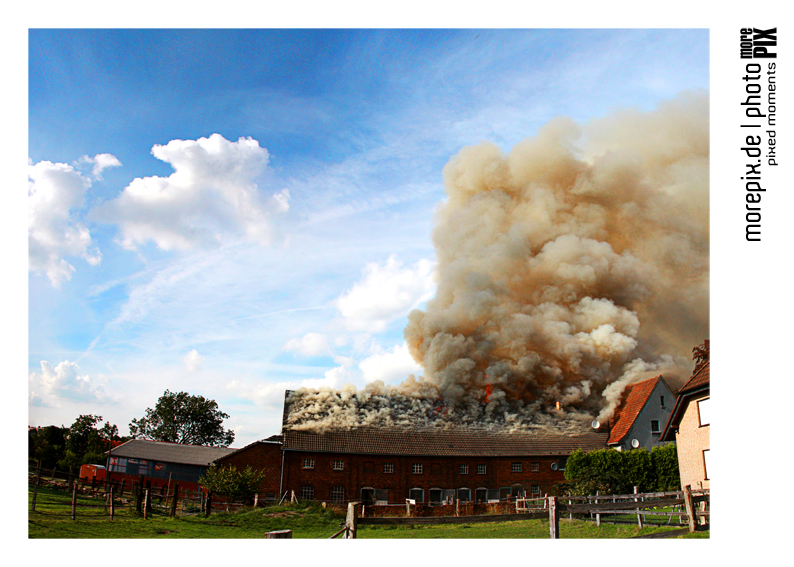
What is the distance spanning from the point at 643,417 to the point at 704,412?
29.1 ft

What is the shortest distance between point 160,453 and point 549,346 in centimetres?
2551

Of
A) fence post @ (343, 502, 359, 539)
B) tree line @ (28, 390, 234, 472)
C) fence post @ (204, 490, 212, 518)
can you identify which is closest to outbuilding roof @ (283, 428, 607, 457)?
fence post @ (204, 490, 212, 518)

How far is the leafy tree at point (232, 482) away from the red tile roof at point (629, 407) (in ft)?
54.9

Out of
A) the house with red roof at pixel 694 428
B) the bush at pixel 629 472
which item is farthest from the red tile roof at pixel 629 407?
the house with red roof at pixel 694 428

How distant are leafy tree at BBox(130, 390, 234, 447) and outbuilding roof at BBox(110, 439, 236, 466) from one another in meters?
20.2

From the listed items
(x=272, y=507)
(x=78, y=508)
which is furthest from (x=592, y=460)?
(x=78, y=508)

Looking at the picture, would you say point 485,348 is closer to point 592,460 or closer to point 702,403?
point 592,460

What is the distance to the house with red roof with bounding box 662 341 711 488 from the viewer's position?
16.1 metres

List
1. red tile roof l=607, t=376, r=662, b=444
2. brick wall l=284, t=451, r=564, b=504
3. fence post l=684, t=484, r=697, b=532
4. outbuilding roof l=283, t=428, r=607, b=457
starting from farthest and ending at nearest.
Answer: red tile roof l=607, t=376, r=662, b=444 → outbuilding roof l=283, t=428, r=607, b=457 → brick wall l=284, t=451, r=564, b=504 → fence post l=684, t=484, r=697, b=532

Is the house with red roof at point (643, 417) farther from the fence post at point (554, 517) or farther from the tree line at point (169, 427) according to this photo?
the tree line at point (169, 427)

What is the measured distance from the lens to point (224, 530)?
50.1ft

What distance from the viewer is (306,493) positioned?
21500 mm

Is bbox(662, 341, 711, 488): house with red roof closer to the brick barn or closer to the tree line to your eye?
the brick barn

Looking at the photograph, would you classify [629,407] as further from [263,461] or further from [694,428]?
[263,461]
